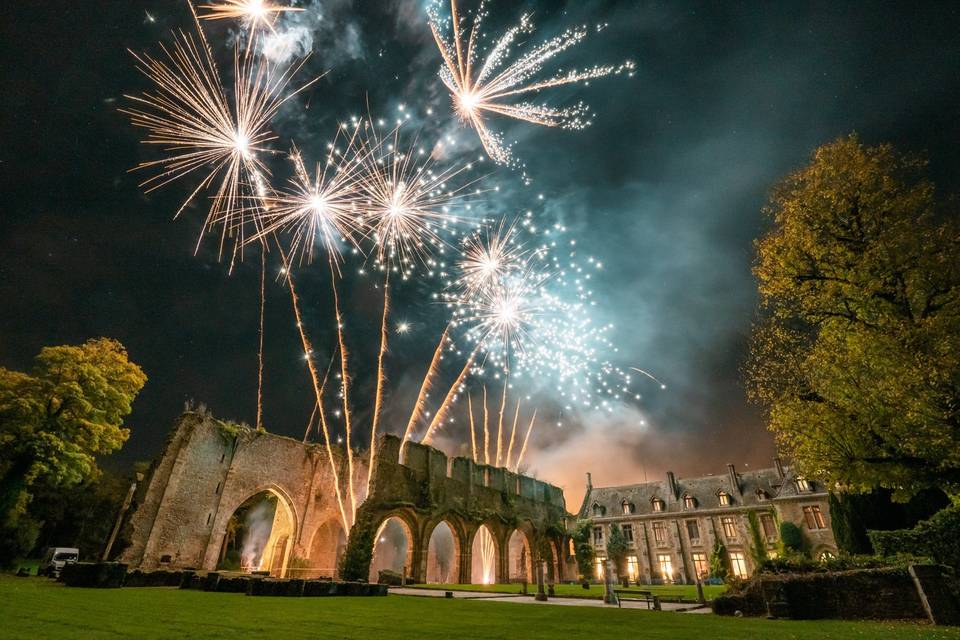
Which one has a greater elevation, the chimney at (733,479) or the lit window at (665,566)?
the chimney at (733,479)

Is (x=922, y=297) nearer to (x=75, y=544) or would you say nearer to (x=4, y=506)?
(x=4, y=506)

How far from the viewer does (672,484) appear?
39.0 metres

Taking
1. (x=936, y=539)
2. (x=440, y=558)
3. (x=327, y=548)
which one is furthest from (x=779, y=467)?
(x=327, y=548)

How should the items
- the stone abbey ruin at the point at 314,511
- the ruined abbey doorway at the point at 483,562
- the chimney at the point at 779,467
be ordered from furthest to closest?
the ruined abbey doorway at the point at 483,562
the chimney at the point at 779,467
the stone abbey ruin at the point at 314,511

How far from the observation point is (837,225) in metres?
11.0

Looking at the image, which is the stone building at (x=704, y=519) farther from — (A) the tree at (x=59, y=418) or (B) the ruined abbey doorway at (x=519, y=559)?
(A) the tree at (x=59, y=418)

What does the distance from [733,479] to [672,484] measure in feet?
17.0

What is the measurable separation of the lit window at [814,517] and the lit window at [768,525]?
2.67 metres

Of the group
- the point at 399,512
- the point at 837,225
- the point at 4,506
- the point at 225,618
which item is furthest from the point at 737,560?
the point at 4,506

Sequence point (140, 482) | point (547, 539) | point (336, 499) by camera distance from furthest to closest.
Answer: point (547, 539)
point (336, 499)
point (140, 482)

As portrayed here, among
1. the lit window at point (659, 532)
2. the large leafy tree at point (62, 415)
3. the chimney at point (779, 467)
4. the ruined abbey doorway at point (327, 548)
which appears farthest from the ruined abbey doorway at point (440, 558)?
the chimney at point (779, 467)

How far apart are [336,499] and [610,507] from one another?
27230mm

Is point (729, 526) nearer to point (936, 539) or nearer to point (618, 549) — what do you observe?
point (618, 549)

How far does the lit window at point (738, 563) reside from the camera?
32.6 m
